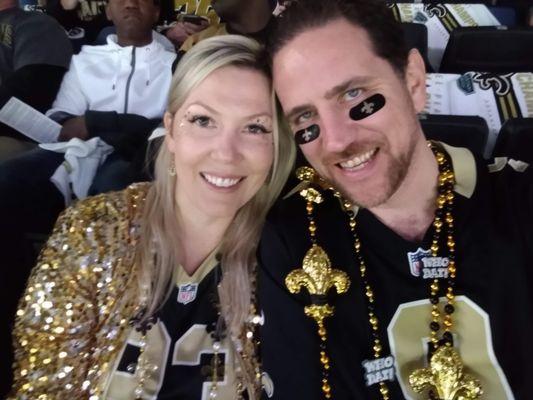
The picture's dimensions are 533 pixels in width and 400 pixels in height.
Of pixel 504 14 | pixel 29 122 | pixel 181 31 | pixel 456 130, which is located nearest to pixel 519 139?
pixel 456 130

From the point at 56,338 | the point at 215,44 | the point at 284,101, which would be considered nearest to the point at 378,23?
the point at 284,101

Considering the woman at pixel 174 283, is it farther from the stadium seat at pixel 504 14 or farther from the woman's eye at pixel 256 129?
the stadium seat at pixel 504 14

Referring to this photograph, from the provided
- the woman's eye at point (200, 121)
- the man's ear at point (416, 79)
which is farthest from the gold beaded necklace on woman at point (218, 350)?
the man's ear at point (416, 79)

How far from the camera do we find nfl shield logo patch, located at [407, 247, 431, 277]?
99 cm

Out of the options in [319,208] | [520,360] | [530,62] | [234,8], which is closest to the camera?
[520,360]

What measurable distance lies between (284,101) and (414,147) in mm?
246

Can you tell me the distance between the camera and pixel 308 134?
3.26 ft

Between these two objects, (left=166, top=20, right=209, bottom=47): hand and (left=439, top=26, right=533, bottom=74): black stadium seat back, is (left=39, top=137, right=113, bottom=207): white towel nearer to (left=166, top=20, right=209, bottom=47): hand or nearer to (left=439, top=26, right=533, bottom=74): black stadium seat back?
(left=166, top=20, right=209, bottom=47): hand

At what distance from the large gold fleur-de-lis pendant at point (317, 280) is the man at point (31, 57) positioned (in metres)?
1.57

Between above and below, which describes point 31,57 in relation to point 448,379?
above

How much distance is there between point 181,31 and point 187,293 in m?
1.92

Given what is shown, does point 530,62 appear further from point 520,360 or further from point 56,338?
point 56,338

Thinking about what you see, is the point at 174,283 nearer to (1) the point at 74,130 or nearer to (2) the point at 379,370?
(2) the point at 379,370

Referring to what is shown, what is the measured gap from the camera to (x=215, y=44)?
116 cm
